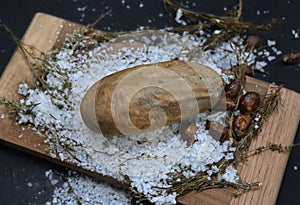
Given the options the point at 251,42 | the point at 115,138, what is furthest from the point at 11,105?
the point at 251,42

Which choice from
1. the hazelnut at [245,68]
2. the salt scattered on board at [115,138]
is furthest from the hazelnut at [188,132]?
the hazelnut at [245,68]

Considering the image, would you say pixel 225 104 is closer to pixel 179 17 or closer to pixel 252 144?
pixel 252 144

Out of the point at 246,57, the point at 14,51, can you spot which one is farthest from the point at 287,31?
the point at 14,51

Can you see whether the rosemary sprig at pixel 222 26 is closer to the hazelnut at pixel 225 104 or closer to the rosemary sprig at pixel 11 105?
the hazelnut at pixel 225 104

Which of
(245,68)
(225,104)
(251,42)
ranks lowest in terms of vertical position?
(225,104)

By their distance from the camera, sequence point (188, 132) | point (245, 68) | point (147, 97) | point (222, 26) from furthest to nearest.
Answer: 1. point (222, 26)
2. point (245, 68)
3. point (188, 132)
4. point (147, 97)

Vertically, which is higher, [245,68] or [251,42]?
[251,42]

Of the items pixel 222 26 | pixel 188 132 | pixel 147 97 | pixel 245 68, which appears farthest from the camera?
pixel 222 26
